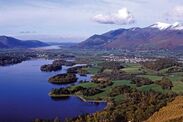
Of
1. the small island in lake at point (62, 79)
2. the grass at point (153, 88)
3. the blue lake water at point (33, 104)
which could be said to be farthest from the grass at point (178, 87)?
the small island in lake at point (62, 79)

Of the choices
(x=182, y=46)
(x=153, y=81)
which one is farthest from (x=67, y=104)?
(x=182, y=46)

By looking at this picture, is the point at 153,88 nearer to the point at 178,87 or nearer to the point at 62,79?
the point at 178,87

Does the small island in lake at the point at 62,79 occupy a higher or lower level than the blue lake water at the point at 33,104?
higher

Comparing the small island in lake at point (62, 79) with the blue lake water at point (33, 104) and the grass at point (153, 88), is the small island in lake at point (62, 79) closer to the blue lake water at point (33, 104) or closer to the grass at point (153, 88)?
the blue lake water at point (33, 104)

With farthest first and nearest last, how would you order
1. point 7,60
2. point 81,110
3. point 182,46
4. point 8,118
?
point 182,46 < point 7,60 < point 81,110 < point 8,118

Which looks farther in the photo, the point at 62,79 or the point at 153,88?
the point at 62,79

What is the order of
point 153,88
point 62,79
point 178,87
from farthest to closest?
1. point 62,79
2. point 178,87
3. point 153,88

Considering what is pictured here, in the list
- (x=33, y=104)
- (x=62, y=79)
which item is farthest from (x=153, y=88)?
(x=62, y=79)

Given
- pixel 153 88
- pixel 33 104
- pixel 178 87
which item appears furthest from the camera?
pixel 178 87

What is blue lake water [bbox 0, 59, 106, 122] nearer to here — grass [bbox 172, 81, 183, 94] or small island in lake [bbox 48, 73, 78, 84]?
small island in lake [bbox 48, 73, 78, 84]

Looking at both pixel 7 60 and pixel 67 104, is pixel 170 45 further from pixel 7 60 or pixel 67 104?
pixel 67 104

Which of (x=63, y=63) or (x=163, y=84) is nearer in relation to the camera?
(x=163, y=84)
